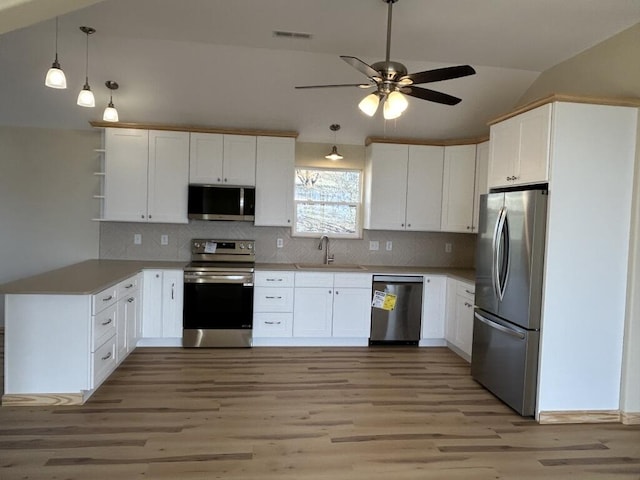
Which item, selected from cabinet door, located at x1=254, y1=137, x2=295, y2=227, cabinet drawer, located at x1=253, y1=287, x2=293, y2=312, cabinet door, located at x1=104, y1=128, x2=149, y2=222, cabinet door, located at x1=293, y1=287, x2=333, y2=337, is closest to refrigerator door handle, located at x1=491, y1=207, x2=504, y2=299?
cabinet door, located at x1=293, y1=287, x2=333, y2=337

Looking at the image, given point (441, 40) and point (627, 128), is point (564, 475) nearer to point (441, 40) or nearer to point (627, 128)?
point (627, 128)

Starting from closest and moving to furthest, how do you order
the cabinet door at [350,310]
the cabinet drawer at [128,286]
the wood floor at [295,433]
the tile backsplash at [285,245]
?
the wood floor at [295,433]
the cabinet drawer at [128,286]
the cabinet door at [350,310]
the tile backsplash at [285,245]

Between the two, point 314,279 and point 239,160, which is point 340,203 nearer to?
point 314,279

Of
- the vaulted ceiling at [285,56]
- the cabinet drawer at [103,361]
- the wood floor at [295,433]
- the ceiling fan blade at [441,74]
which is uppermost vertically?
the vaulted ceiling at [285,56]

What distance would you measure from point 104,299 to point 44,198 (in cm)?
230

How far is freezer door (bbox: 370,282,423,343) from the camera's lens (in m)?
4.76

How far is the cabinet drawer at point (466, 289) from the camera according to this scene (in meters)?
Answer: 4.25

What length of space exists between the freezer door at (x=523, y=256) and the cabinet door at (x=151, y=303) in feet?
10.9

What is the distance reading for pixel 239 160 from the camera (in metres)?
4.79

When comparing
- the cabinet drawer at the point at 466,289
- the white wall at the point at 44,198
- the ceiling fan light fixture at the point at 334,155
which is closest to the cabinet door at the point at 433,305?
the cabinet drawer at the point at 466,289

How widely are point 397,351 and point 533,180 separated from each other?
238cm

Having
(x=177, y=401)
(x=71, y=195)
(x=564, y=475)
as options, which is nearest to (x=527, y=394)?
(x=564, y=475)

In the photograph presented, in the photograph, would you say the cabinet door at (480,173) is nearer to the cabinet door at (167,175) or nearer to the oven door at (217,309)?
the oven door at (217,309)

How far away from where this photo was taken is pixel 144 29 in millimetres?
3436
